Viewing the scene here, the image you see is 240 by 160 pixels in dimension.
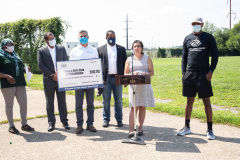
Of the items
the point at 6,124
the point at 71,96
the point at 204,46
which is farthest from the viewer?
the point at 71,96

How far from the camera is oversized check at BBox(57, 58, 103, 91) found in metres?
5.39

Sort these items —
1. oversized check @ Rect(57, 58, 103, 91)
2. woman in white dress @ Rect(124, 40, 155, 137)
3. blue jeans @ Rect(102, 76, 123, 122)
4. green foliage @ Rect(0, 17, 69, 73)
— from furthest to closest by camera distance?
green foliage @ Rect(0, 17, 69, 73), blue jeans @ Rect(102, 76, 123, 122), oversized check @ Rect(57, 58, 103, 91), woman in white dress @ Rect(124, 40, 155, 137)

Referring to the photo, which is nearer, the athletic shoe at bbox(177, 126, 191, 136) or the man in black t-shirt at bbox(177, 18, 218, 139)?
the man in black t-shirt at bbox(177, 18, 218, 139)

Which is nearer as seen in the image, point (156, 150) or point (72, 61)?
point (156, 150)

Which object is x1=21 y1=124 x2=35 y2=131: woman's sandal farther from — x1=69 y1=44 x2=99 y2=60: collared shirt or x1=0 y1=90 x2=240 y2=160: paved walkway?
x1=69 y1=44 x2=99 y2=60: collared shirt

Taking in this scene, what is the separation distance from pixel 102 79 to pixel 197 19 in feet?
8.01

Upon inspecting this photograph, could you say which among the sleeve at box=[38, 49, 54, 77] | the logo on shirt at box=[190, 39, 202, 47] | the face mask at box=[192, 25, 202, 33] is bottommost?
the sleeve at box=[38, 49, 54, 77]

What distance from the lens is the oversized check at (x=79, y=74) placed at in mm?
5395

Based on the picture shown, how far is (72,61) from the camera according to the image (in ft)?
17.6

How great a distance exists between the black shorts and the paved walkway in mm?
902

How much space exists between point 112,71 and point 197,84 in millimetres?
2003

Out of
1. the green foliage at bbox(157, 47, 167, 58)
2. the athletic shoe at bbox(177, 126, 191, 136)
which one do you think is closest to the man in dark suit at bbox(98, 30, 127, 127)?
the athletic shoe at bbox(177, 126, 191, 136)

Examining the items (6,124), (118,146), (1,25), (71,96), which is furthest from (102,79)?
(1,25)

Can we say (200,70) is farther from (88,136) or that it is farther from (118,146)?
(88,136)
